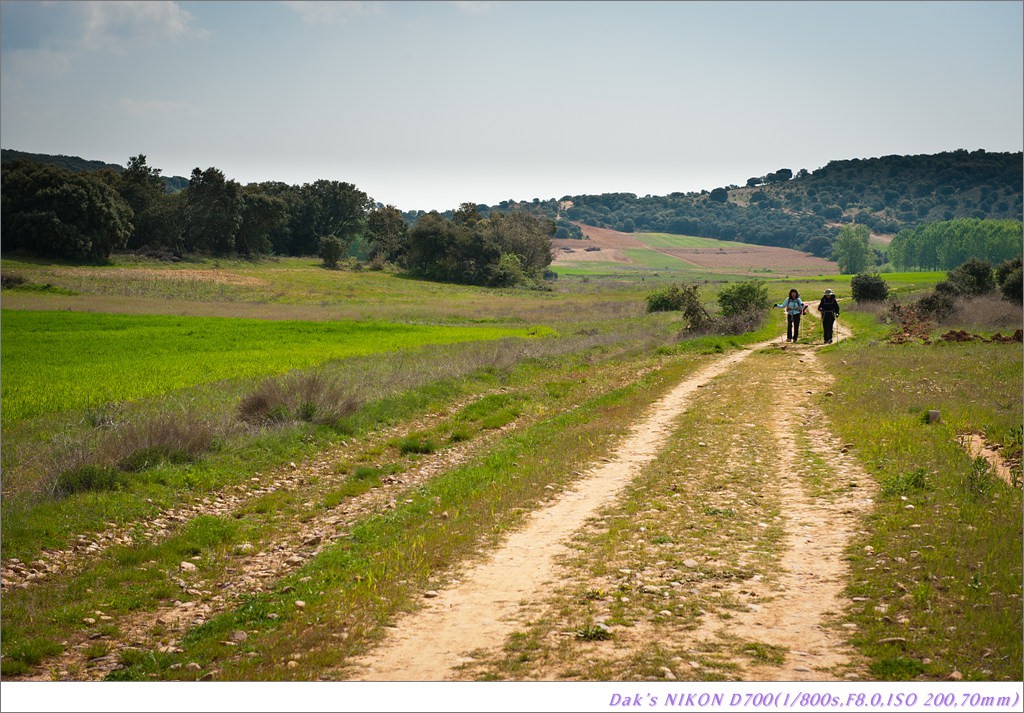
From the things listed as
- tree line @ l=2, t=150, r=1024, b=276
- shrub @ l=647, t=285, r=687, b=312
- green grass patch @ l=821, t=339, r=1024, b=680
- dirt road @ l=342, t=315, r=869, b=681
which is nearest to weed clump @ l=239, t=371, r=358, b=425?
dirt road @ l=342, t=315, r=869, b=681

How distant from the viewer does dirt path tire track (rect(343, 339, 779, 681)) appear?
22.6 feet

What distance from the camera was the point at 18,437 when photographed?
51.9 ft

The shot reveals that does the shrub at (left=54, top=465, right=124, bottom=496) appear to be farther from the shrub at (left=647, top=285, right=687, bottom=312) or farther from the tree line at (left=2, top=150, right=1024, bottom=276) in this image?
the tree line at (left=2, top=150, right=1024, bottom=276)

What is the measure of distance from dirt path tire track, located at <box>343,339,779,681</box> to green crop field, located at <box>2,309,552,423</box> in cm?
1300

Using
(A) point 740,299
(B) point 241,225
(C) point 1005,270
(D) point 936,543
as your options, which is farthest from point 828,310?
(B) point 241,225

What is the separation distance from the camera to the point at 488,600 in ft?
27.3

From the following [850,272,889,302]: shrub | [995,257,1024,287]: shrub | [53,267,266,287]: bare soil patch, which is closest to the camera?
[995,257,1024,287]: shrub

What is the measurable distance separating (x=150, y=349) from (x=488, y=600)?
27375 mm

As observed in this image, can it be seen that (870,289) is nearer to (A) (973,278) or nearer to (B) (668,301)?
(A) (973,278)

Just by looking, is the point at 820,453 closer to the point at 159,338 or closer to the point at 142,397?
the point at 142,397

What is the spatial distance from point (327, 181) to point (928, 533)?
134379 mm

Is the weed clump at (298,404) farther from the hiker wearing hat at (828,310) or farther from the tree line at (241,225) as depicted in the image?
the tree line at (241,225)

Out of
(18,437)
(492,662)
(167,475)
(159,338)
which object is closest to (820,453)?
(492,662)

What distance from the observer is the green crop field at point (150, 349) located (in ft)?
70.3
